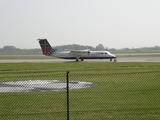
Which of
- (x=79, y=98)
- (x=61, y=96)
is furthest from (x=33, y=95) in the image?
(x=79, y=98)

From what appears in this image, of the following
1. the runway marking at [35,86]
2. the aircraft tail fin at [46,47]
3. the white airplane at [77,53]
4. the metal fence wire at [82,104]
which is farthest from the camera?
the aircraft tail fin at [46,47]

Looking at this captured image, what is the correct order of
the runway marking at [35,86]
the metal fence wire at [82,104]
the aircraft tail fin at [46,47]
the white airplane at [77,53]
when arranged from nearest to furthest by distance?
the metal fence wire at [82,104], the runway marking at [35,86], the white airplane at [77,53], the aircraft tail fin at [46,47]

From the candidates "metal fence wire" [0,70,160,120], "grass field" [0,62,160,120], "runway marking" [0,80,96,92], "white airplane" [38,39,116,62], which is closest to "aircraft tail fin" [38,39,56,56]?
"white airplane" [38,39,116,62]

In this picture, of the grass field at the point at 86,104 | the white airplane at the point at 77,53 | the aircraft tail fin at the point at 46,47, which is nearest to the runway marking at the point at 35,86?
the grass field at the point at 86,104

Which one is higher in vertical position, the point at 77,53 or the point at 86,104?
the point at 77,53

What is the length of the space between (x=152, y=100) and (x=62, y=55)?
45.5 metres

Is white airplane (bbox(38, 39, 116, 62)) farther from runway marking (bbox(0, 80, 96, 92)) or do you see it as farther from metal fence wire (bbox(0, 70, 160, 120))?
metal fence wire (bbox(0, 70, 160, 120))

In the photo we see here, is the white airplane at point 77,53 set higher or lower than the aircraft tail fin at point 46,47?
lower

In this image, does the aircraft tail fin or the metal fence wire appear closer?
the metal fence wire

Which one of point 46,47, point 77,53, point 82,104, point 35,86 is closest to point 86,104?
point 82,104

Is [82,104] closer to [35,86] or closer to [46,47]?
[35,86]

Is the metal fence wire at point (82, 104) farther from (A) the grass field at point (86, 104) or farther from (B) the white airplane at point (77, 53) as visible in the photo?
(B) the white airplane at point (77, 53)

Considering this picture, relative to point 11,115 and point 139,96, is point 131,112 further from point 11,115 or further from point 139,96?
point 11,115

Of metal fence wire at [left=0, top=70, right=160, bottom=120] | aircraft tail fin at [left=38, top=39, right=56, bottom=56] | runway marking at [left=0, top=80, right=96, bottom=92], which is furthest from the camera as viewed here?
aircraft tail fin at [left=38, top=39, right=56, bottom=56]
